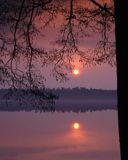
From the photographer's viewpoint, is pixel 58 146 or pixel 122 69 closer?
pixel 122 69

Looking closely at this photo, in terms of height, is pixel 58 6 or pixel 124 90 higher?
pixel 58 6

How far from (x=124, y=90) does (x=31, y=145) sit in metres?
31.0

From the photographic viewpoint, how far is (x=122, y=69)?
7.33 meters

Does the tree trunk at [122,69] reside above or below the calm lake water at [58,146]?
above

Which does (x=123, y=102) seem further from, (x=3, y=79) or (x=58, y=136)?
(x=58, y=136)

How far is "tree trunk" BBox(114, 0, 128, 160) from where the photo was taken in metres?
7.27

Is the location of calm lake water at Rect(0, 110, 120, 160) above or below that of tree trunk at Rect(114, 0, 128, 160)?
below

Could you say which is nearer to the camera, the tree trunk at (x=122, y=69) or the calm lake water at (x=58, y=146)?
the tree trunk at (x=122, y=69)

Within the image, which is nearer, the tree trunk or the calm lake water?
the tree trunk

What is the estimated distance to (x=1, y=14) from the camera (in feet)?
29.3

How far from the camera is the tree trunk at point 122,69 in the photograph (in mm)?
7267

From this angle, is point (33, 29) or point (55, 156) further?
point (55, 156)

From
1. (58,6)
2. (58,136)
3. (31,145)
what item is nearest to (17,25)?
(58,6)

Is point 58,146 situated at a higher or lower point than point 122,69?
lower
